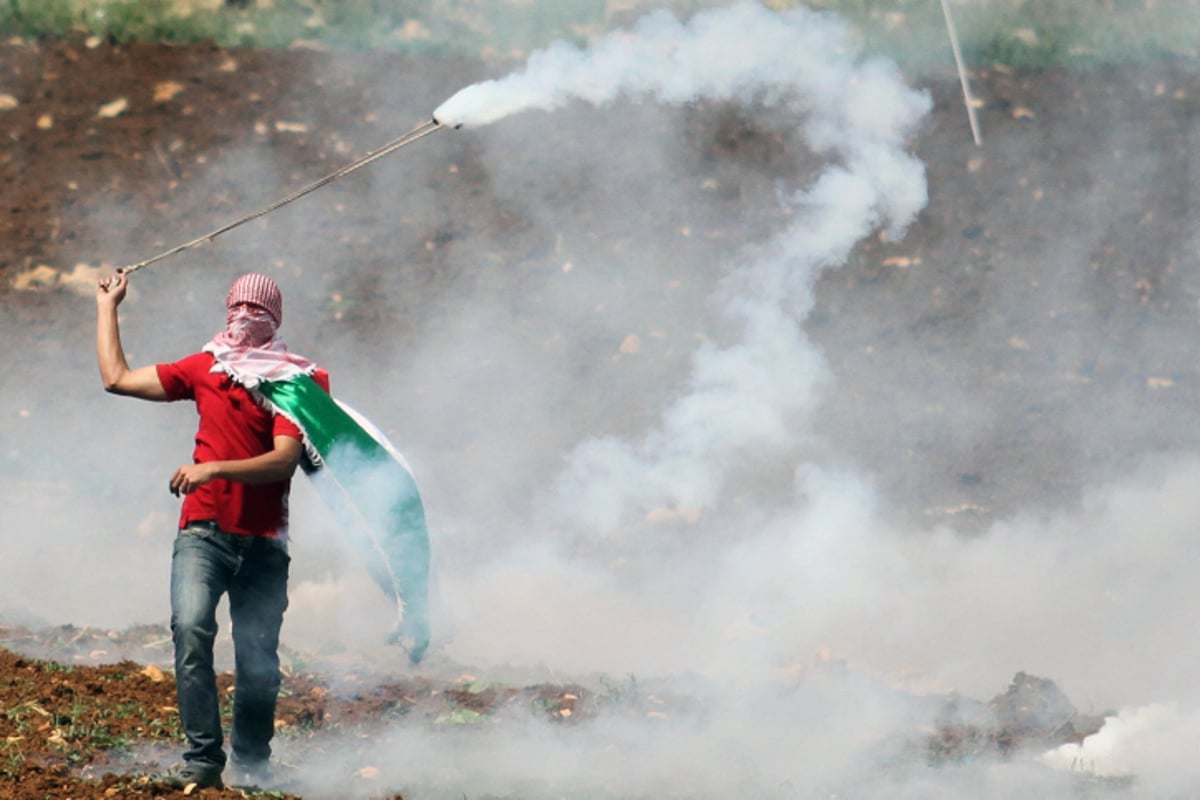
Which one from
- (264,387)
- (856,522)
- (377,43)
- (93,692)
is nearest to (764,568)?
(856,522)

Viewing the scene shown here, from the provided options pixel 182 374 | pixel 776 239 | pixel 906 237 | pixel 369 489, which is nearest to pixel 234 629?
pixel 369 489

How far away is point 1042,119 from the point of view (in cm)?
1436

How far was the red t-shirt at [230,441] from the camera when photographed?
519 centimetres

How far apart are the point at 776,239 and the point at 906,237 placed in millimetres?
1217

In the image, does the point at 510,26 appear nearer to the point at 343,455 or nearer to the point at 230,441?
the point at 343,455

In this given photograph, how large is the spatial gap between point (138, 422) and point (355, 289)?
7.29 ft

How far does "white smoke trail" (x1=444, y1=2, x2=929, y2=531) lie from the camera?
10.1 m

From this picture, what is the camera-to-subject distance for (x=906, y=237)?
44.1ft

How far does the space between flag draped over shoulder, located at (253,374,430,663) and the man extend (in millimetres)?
83

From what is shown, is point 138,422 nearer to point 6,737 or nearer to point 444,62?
point 444,62

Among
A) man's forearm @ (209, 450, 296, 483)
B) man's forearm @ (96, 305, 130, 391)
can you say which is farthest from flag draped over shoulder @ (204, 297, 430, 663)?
man's forearm @ (96, 305, 130, 391)

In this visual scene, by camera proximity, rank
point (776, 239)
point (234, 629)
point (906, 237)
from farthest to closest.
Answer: point (906, 237), point (776, 239), point (234, 629)

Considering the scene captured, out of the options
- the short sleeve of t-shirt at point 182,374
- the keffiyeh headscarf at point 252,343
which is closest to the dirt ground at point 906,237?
the keffiyeh headscarf at point 252,343

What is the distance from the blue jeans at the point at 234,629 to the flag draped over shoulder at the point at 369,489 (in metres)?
0.33
